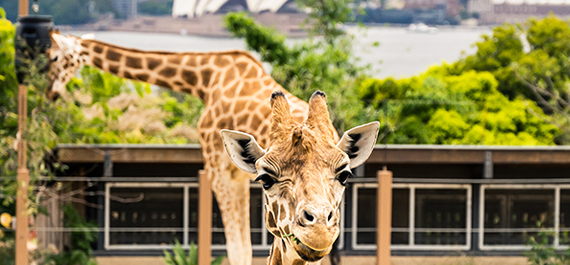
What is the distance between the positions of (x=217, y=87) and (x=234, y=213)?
969 millimetres

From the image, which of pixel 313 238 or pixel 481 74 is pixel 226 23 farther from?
pixel 313 238

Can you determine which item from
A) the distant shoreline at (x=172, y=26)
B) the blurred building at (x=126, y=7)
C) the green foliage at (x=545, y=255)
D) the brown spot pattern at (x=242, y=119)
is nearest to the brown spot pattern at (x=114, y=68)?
the brown spot pattern at (x=242, y=119)

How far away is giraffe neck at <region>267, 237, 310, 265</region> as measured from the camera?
118 inches

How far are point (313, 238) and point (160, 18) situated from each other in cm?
2811

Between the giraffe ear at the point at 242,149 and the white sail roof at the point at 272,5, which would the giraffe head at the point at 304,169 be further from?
the white sail roof at the point at 272,5

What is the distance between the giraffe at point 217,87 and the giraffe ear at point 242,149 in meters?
1.65

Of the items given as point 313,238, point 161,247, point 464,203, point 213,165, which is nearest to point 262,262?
point 161,247

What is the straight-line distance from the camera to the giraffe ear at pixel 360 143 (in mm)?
2951

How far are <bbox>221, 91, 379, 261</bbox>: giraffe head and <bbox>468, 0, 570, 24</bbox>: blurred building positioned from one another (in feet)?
76.1

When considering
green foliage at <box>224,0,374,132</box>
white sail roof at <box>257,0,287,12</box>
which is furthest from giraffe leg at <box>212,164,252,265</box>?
white sail roof at <box>257,0,287,12</box>

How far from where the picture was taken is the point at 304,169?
8.96 ft

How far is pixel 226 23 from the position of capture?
11977 millimetres

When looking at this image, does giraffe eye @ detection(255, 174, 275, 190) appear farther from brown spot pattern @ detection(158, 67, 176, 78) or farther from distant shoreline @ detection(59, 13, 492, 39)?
distant shoreline @ detection(59, 13, 492, 39)

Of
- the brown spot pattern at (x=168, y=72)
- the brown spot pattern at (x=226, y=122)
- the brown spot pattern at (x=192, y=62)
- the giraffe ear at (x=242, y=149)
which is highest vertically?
the brown spot pattern at (x=192, y=62)
